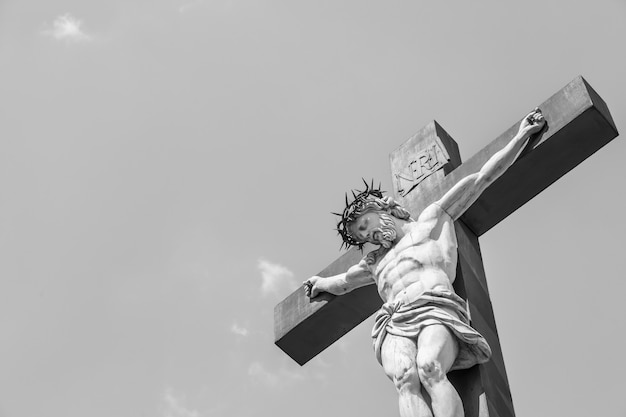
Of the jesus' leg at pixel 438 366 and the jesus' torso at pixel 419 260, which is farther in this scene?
the jesus' torso at pixel 419 260

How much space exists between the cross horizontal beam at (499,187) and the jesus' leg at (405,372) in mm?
1410

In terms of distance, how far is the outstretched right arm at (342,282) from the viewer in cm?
707

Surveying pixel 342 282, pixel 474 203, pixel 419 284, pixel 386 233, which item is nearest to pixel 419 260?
pixel 419 284

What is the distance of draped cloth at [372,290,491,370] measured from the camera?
5871mm

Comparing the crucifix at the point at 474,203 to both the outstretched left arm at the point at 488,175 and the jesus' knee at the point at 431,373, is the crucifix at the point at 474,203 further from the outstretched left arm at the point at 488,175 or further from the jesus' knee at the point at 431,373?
the jesus' knee at the point at 431,373

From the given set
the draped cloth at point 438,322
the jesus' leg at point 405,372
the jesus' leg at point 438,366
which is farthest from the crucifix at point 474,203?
the jesus' leg at point 405,372

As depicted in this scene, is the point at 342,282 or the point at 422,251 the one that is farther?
the point at 342,282

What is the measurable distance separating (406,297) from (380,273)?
504mm

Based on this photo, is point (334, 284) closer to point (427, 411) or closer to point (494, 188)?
point (494, 188)

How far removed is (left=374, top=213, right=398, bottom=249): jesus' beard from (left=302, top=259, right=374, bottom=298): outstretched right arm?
30cm

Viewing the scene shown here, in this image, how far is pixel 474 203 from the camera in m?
7.06

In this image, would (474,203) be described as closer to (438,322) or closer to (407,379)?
(438,322)

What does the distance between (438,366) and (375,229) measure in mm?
1318

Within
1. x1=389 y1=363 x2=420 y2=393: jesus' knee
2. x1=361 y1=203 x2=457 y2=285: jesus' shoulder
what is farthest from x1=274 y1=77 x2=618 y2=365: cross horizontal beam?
x1=389 y1=363 x2=420 y2=393: jesus' knee
